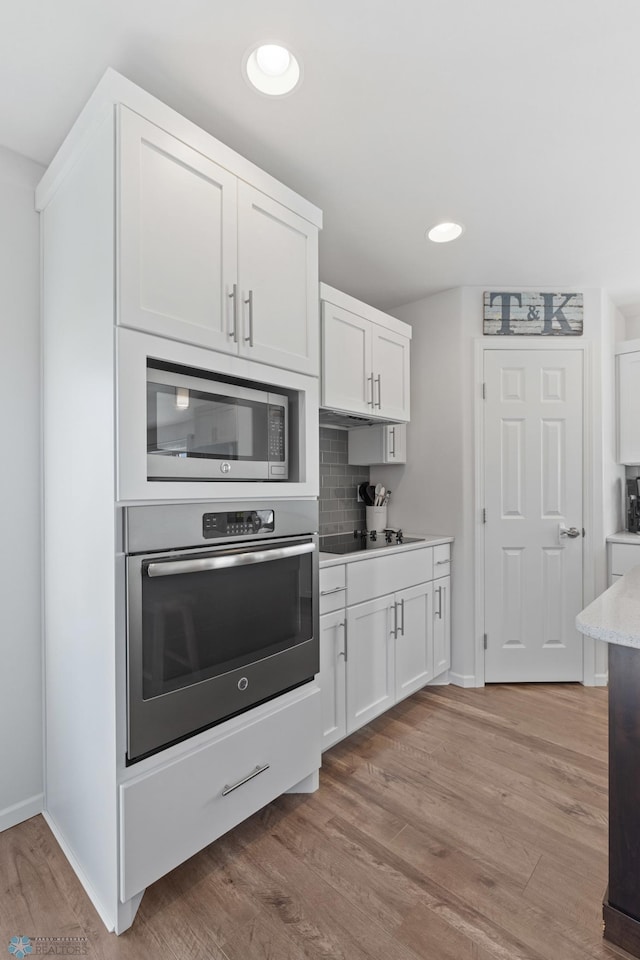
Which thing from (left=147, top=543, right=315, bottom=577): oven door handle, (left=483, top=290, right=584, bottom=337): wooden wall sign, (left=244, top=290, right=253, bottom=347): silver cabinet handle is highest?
(left=483, top=290, right=584, bottom=337): wooden wall sign

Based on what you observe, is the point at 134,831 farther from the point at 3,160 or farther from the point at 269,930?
the point at 3,160

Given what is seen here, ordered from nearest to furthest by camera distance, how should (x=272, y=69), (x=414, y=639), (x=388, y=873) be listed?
(x=272, y=69)
(x=388, y=873)
(x=414, y=639)

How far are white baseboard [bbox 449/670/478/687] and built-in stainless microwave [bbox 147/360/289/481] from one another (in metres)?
2.00

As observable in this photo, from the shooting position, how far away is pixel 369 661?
2.41 m

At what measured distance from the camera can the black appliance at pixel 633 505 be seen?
337cm

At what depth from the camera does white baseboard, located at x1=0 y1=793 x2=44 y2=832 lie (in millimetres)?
1778

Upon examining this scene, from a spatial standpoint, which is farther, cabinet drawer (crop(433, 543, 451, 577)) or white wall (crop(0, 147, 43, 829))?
cabinet drawer (crop(433, 543, 451, 577))

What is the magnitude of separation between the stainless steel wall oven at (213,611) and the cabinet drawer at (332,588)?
0.17 meters

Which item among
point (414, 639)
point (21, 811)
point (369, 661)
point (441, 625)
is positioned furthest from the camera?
point (441, 625)

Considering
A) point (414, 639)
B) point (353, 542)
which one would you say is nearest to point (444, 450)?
point (353, 542)

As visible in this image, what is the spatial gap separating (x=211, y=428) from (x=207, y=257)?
21.6 inches

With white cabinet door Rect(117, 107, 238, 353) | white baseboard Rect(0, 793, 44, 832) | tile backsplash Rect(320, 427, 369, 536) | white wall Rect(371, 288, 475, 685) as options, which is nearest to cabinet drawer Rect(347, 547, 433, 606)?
white wall Rect(371, 288, 475, 685)

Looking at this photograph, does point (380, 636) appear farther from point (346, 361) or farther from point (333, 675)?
point (346, 361)

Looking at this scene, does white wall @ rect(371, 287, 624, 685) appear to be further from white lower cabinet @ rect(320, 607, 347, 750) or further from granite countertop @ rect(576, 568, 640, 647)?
granite countertop @ rect(576, 568, 640, 647)
